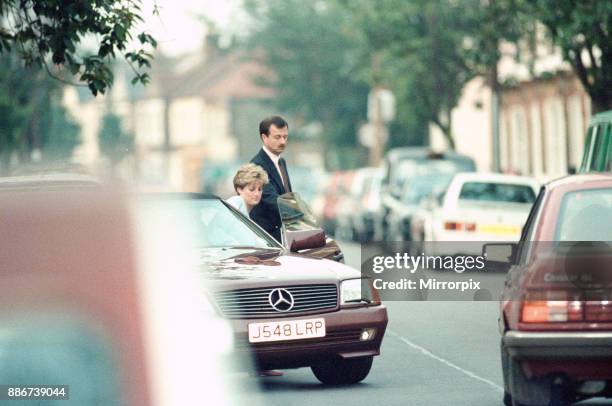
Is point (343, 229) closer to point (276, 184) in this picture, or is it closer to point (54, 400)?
point (276, 184)

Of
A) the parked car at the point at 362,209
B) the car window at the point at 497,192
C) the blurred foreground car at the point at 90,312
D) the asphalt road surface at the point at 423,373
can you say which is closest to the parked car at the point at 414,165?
the parked car at the point at 362,209

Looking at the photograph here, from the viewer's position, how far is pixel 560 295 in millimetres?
9219

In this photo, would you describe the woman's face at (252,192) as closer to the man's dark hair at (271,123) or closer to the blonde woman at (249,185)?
the blonde woman at (249,185)

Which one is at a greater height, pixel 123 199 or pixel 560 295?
pixel 123 199

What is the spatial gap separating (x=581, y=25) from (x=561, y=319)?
2043cm

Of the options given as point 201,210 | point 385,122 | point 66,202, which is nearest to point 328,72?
point 385,122

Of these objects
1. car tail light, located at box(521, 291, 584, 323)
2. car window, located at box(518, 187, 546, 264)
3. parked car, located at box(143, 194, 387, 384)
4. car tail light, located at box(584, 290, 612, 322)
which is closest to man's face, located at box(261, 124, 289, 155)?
parked car, located at box(143, 194, 387, 384)

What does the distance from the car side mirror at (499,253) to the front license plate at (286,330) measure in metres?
1.38

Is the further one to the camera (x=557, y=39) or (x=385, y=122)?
A: (x=385, y=122)

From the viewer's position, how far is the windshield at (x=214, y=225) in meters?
12.7

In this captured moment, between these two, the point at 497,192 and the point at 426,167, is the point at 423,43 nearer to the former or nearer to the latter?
the point at 426,167

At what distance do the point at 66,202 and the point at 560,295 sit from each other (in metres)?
3.84

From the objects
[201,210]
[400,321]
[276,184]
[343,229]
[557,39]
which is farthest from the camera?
[343,229]

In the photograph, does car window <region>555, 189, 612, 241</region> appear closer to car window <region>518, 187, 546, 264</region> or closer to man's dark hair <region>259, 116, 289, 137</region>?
car window <region>518, 187, 546, 264</region>
